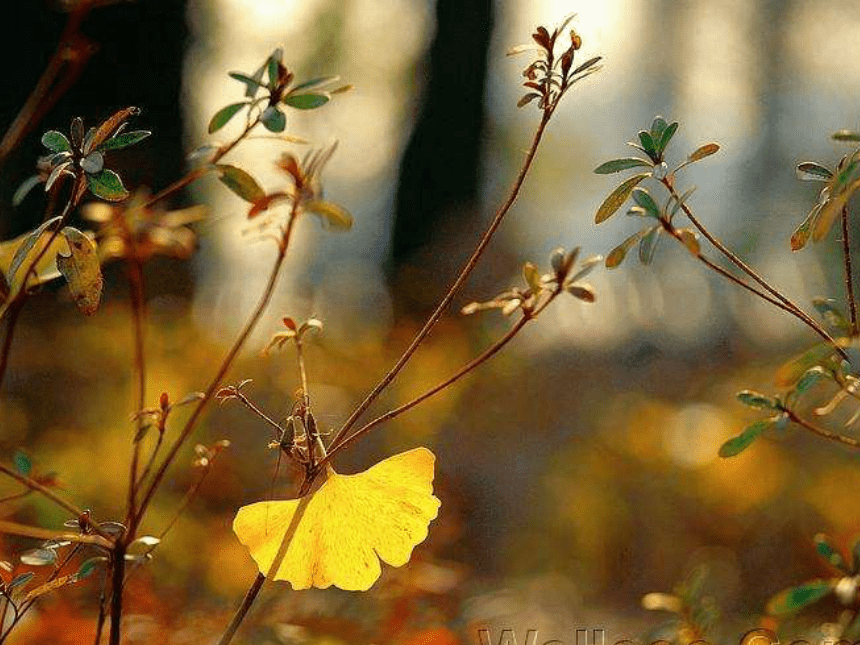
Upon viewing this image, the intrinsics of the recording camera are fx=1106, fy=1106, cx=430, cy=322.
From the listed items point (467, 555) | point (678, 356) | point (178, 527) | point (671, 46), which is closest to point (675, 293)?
point (678, 356)

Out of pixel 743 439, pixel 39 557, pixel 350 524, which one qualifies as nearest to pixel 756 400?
pixel 743 439

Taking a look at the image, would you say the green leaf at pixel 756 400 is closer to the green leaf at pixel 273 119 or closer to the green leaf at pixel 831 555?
the green leaf at pixel 831 555

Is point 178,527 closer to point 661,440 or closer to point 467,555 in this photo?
point 467,555

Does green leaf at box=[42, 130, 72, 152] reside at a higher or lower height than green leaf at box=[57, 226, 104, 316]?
higher

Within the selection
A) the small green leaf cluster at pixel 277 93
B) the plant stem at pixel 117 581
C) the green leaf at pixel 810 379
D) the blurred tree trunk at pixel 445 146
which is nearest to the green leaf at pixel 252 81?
the small green leaf cluster at pixel 277 93

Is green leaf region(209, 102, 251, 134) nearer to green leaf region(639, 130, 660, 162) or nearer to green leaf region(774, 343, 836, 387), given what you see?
green leaf region(639, 130, 660, 162)

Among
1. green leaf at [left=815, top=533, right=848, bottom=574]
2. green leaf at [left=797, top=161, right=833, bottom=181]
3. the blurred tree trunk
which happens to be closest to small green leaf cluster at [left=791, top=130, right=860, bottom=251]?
green leaf at [left=797, top=161, right=833, bottom=181]
